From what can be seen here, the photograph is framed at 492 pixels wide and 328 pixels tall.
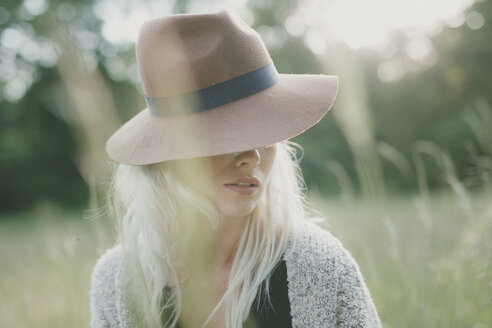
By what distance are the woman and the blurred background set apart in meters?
0.18

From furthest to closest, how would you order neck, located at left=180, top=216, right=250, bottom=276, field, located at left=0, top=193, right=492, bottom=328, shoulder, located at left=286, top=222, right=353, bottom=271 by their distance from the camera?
field, located at left=0, top=193, right=492, bottom=328, neck, located at left=180, top=216, right=250, bottom=276, shoulder, located at left=286, top=222, right=353, bottom=271

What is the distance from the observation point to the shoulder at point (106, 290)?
1562mm

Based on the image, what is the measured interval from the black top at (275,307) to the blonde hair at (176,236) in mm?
33

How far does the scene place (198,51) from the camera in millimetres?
1249

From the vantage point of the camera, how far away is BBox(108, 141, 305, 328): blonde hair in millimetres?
1387

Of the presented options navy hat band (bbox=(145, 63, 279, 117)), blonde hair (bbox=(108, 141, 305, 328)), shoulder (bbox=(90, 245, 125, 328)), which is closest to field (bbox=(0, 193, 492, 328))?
shoulder (bbox=(90, 245, 125, 328))

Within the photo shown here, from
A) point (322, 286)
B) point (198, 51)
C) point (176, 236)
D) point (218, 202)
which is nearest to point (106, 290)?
point (176, 236)

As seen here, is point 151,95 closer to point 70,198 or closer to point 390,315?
point 390,315

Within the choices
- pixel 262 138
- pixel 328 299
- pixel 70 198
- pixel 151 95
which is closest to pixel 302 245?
pixel 328 299

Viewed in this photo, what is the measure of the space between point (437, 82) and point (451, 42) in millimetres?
1303

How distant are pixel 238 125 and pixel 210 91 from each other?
16 cm

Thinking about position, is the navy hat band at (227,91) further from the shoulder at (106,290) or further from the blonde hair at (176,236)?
the shoulder at (106,290)

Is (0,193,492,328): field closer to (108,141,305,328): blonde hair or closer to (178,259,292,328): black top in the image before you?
(108,141,305,328): blonde hair

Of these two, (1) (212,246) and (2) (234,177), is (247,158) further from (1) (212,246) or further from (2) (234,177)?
(1) (212,246)
